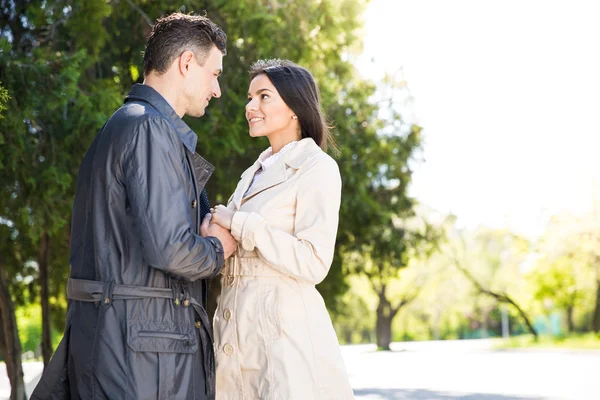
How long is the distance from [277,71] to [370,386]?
15.9m

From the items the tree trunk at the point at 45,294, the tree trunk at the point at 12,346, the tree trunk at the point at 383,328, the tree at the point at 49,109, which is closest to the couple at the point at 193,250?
the tree at the point at 49,109

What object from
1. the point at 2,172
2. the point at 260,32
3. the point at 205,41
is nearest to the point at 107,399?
the point at 205,41

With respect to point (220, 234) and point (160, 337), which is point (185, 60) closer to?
point (220, 234)

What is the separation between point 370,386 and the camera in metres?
19.4

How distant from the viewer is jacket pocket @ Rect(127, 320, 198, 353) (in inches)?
125

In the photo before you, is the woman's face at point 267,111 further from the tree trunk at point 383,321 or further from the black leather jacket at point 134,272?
the tree trunk at point 383,321

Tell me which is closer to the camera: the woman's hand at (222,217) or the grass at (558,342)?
the woman's hand at (222,217)

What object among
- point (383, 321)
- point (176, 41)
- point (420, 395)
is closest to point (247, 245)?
point (176, 41)

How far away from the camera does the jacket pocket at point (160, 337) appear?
318 centimetres

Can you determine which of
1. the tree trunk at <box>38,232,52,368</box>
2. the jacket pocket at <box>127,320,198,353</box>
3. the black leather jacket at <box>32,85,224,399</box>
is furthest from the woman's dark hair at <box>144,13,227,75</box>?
the tree trunk at <box>38,232,52,368</box>

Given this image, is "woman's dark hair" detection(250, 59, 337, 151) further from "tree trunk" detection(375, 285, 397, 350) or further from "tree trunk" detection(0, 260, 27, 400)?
"tree trunk" detection(375, 285, 397, 350)

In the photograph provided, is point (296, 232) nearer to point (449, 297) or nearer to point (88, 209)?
point (88, 209)

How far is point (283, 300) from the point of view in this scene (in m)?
3.89

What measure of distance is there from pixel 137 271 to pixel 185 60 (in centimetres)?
87
